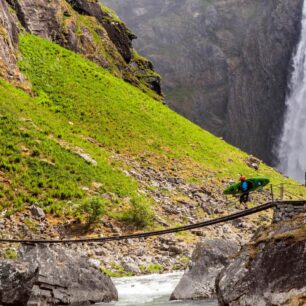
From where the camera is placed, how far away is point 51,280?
655 inches

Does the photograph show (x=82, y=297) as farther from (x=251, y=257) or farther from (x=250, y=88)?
(x=250, y=88)

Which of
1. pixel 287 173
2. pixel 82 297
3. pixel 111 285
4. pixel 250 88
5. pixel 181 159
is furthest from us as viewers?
pixel 250 88

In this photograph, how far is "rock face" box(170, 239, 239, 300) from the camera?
18172 mm

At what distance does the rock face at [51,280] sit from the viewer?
15094 millimetres

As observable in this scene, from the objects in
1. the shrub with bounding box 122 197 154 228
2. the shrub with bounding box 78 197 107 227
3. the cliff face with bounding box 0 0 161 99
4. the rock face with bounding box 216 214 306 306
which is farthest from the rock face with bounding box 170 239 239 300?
the cliff face with bounding box 0 0 161 99

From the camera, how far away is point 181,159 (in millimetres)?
47438

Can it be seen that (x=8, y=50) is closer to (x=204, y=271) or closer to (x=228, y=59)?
(x=204, y=271)

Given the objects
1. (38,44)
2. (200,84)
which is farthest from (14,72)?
(200,84)

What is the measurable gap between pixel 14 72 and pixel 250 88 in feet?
274

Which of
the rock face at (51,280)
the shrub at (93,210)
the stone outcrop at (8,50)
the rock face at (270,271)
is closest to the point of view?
the rock face at (270,271)

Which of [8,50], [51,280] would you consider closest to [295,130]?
[8,50]

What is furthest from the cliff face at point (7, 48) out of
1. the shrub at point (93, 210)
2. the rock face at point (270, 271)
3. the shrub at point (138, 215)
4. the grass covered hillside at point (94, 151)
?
the rock face at point (270, 271)

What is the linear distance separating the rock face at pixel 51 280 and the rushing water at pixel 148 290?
1015 millimetres

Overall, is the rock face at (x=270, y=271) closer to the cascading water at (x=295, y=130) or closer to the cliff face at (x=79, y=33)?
the cliff face at (x=79, y=33)
